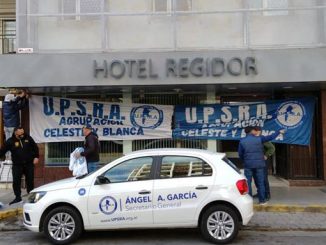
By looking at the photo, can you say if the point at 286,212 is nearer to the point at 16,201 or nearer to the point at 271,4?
the point at 271,4

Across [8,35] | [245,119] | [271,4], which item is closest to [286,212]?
[245,119]

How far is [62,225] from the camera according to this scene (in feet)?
24.7

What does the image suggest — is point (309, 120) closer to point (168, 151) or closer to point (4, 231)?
point (168, 151)

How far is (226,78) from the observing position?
10.6 m

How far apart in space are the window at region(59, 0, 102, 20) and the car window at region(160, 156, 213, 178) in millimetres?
5103

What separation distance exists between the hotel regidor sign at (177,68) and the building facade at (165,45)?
0.07 ft

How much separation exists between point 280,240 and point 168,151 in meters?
2.35

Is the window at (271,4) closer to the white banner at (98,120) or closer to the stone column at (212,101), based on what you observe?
the stone column at (212,101)

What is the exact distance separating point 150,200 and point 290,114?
6.01 meters

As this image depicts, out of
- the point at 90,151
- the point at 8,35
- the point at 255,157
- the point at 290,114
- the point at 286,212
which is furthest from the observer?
the point at 8,35

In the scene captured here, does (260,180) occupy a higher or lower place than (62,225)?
higher

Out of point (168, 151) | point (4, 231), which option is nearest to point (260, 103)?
point (168, 151)

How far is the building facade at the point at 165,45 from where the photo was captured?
34.7ft

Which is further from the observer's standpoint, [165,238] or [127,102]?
[127,102]
